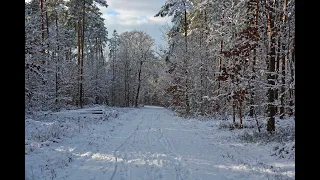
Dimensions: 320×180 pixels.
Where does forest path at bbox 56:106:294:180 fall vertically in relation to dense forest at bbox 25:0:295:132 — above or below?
below

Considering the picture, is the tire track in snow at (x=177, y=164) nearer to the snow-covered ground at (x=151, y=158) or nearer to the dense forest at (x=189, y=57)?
the snow-covered ground at (x=151, y=158)

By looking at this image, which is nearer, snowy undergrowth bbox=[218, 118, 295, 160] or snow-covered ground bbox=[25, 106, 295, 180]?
snow-covered ground bbox=[25, 106, 295, 180]

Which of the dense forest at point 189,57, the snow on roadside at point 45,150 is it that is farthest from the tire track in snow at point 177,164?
the dense forest at point 189,57

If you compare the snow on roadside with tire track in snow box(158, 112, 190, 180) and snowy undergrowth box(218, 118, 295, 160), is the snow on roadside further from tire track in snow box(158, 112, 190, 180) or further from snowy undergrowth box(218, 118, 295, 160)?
snowy undergrowth box(218, 118, 295, 160)

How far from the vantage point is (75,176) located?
8055 millimetres

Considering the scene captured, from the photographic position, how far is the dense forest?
1397cm

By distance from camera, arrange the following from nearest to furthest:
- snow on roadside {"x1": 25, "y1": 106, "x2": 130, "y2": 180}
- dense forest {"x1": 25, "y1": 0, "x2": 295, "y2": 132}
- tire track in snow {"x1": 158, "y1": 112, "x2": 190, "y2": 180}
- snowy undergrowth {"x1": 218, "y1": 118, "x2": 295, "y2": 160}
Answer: tire track in snow {"x1": 158, "y1": 112, "x2": 190, "y2": 180}
snow on roadside {"x1": 25, "y1": 106, "x2": 130, "y2": 180}
snowy undergrowth {"x1": 218, "y1": 118, "x2": 295, "y2": 160}
dense forest {"x1": 25, "y1": 0, "x2": 295, "y2": 132}

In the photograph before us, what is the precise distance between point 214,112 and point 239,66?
43.0 feet

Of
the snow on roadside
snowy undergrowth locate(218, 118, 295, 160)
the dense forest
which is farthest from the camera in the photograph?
the dense forest

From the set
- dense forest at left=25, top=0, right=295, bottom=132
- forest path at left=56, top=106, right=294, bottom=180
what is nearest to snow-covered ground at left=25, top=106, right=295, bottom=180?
forest path at left=56, top=106, right=294, bottom=180

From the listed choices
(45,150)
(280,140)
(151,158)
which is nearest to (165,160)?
(151,158)

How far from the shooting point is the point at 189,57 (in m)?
32.0

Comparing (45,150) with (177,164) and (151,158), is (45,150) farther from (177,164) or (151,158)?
(177,164)
